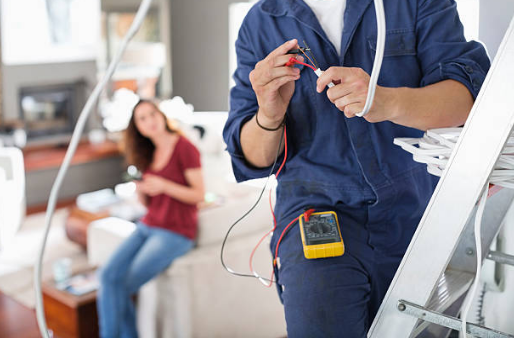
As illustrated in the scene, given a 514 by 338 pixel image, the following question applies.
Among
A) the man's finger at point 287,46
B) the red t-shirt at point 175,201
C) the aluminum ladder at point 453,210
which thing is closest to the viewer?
the aluminum ladder at point 453,210

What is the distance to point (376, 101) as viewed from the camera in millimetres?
906

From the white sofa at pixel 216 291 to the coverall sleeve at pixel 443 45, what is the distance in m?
1.60

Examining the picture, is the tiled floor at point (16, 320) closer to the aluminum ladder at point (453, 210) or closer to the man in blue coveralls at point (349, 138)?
the man in blue coveralls at point (349, 138)

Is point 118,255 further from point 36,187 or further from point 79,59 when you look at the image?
point 79,59

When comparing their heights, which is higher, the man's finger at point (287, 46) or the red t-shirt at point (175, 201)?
the man's finger at point (287, 46)

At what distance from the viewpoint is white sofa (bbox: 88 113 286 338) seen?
2570 mm

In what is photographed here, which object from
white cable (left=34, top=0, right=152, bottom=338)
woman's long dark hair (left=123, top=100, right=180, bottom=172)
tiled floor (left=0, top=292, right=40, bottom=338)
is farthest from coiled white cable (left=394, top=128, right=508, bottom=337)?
tiled floor (left=0, top=292, right=40, bottom=338)

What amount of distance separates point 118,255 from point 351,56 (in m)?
1.87

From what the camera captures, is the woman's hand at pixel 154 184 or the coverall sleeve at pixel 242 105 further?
the woman's hand at pixel 154 184

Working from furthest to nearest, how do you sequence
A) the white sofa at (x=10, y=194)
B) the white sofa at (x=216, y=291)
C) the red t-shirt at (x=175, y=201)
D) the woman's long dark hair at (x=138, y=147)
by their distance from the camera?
the white sofa at (x=10, y=194)
the woman's long dark hair at (x=138, y=147)
the red t-shirt at (x=175, y=201)
the white sofa at (x=216, y=291)

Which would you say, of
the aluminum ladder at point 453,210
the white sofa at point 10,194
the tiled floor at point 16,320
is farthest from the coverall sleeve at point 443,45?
the white sofa at point 10,194

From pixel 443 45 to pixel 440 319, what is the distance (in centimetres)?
49

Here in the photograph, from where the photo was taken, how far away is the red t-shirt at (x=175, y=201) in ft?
9.02

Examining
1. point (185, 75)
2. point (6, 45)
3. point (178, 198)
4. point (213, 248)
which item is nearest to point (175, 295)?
point (213, 248)
